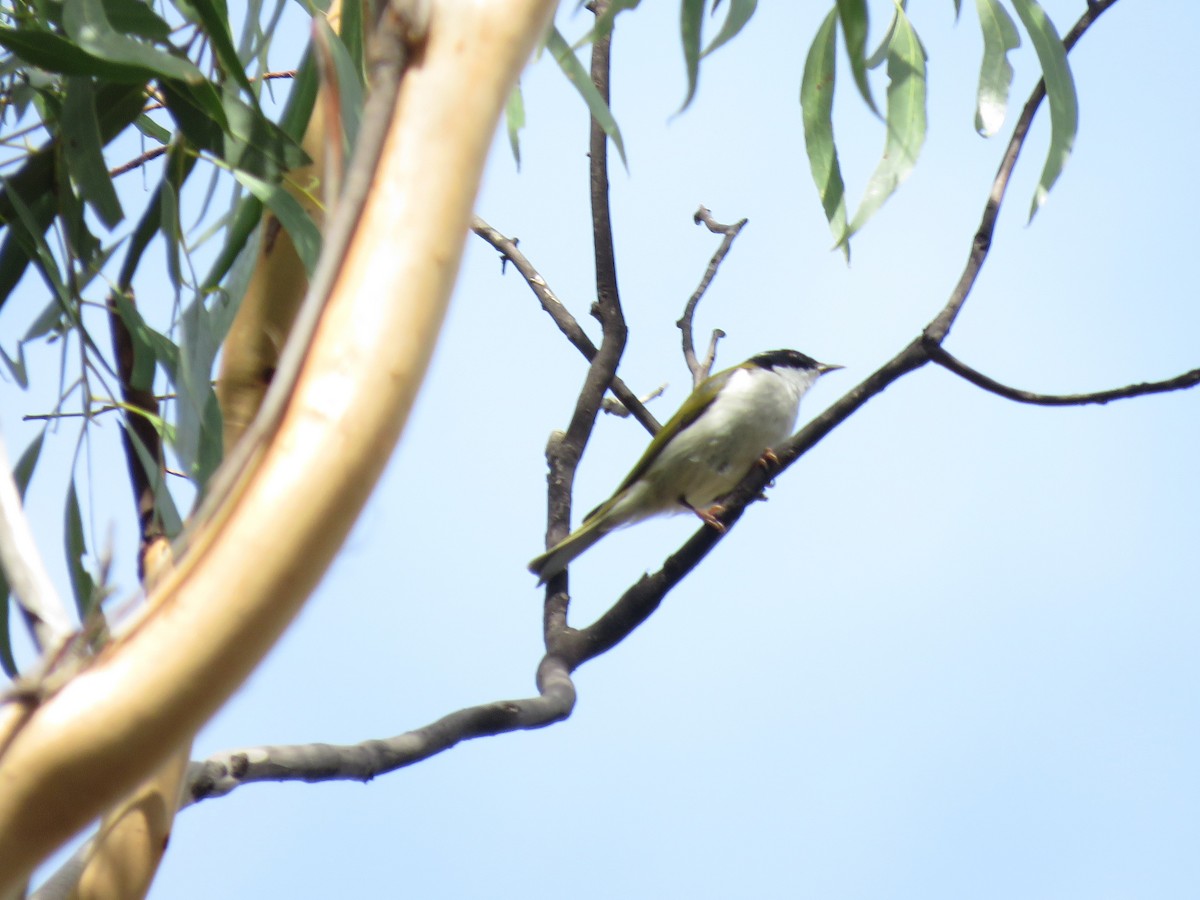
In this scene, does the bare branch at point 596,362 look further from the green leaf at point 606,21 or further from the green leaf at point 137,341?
the green leaf at point 137,341

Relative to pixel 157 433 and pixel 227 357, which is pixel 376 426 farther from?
pixel 157 433

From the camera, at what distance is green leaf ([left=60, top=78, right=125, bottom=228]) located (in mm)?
1709

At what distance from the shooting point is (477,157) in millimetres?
708

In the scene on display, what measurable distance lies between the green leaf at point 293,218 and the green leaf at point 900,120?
1080 mm

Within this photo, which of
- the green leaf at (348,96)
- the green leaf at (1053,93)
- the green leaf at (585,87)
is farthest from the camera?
the green leaf at (1053,93)

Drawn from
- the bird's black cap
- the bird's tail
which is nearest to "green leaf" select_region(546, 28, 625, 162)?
the bird's tail

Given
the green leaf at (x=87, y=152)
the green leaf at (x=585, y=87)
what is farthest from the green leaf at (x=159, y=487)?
the green leaf at (x=585, y=87)

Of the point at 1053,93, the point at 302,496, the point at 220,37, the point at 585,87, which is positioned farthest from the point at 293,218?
the point at 1053,93

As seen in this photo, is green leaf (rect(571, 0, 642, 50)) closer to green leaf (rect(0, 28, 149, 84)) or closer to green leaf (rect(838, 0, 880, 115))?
green leaf (rect(838, 0, 880, 115))

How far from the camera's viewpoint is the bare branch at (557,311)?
3217mm

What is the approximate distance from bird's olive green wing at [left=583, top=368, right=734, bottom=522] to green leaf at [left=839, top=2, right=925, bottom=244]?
1.85 m

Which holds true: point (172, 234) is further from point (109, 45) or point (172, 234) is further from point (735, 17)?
point (735, 17)

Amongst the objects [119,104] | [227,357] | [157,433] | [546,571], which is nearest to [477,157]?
[227,357]

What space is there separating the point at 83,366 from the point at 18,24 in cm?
65
